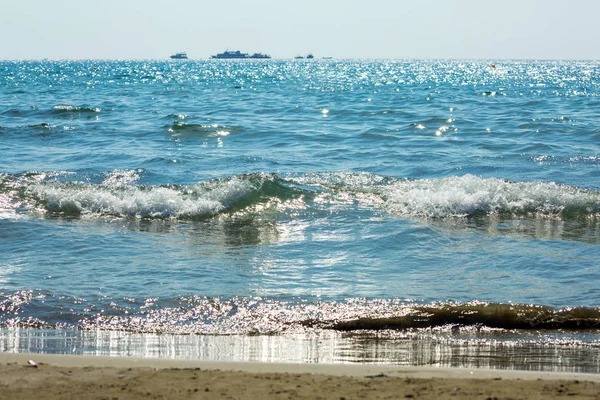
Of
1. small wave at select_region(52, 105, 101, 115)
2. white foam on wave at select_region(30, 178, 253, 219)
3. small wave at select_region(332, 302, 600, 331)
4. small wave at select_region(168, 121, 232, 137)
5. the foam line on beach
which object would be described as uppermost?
small wave at select_region(52, 105, 101, 115)

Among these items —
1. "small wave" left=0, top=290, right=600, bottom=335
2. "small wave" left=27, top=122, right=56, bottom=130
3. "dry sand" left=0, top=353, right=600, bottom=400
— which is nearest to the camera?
"dry sand" left=0, top=353, right=600, bottom=400

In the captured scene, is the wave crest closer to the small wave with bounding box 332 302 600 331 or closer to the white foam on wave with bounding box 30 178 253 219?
the white foam on wave with bounding box 30 178 253 219

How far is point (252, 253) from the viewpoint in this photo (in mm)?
9195

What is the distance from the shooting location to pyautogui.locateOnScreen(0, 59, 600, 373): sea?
6059 mm

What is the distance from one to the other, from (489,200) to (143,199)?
553 centimetres

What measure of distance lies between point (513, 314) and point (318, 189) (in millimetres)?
6938

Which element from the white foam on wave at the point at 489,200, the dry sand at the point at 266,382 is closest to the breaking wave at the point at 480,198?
the white foam on wave at the point at 489,200

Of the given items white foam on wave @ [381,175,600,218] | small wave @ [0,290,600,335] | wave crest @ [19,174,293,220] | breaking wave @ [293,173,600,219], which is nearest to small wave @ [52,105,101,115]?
wave crest @ [19,174,293,220]

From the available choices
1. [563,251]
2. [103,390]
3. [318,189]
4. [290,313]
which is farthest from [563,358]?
[318,189]

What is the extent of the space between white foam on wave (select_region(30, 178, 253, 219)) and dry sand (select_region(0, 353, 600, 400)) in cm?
699

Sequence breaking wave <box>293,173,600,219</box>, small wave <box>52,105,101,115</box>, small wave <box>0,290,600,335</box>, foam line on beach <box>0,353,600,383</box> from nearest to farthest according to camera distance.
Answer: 1. foam line on beach <box>0,353,600,383</box>
2. small wave <box>0,290,600,335</box>
3. breaking wave <box>293,173,600,219</box>
4. small wave <box>52,105,101,115</box>

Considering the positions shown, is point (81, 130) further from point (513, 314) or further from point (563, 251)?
point (513, 314)

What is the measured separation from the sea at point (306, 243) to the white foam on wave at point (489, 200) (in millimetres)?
47

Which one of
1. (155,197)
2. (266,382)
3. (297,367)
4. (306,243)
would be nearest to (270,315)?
(297,367)
